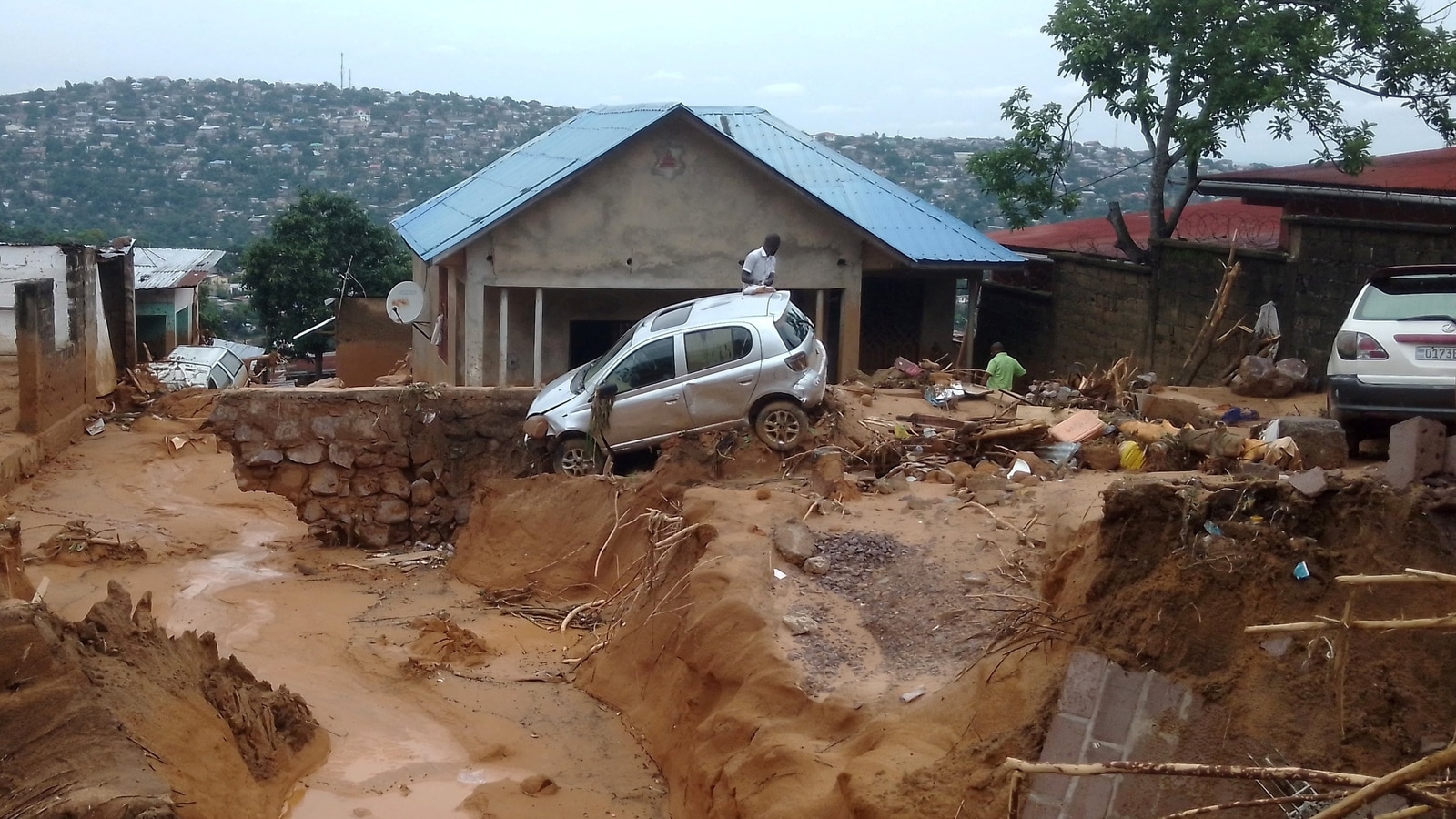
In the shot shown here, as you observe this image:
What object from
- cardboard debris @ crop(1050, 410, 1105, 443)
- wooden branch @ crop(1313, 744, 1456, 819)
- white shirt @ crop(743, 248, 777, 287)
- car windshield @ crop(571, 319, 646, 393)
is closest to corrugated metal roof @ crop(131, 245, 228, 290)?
car windshield @ crop(571, 319, 646, 393)

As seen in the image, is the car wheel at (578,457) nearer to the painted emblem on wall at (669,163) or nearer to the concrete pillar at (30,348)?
the painted emblem on wall at (669,163)

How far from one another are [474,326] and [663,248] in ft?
Result: 10.1

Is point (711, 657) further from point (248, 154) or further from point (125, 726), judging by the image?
point (248, 154)

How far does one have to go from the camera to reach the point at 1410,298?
1082 centimetres

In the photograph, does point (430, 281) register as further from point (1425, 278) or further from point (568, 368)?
point (1425, 278)

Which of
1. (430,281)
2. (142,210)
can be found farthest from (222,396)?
(142,210)

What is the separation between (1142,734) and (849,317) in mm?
15212

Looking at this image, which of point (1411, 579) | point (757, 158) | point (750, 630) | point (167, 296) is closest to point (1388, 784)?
point (1411, 579)

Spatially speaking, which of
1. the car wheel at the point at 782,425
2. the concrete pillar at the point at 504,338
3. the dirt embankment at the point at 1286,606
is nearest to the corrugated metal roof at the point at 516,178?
the concrete pillar at the point at 504,338

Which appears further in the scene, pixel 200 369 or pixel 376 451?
pixel 200 369

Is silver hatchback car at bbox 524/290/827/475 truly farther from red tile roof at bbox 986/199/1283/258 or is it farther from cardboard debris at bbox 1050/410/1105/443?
red tile roof at bbox 986/199/1283/258

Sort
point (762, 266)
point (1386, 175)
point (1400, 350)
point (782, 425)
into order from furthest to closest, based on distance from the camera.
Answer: point (1386, 175)
point (762, 266)
point (782, 425)
point (1400, 350)

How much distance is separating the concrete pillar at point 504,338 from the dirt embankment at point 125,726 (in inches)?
422

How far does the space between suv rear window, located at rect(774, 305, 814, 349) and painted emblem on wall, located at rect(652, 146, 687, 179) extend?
6.57 meters
